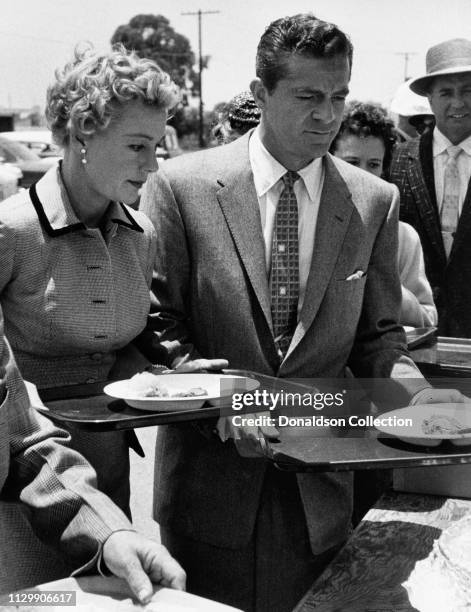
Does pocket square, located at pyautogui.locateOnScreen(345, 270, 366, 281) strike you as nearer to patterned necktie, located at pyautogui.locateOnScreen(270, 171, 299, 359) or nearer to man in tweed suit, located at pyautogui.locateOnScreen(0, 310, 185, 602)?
patterned necktie, located at pyautogui.locateOnScreen(270, 171, 299, 359)

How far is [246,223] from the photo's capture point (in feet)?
6.98

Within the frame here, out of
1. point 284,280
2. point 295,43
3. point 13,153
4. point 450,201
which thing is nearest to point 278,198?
point 284,280

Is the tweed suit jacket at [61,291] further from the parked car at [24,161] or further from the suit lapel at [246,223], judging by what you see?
the parked car at [24,161]

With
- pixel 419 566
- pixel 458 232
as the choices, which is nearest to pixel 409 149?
pixel 458 232

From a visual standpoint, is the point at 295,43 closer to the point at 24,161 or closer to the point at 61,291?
the point at 61,291

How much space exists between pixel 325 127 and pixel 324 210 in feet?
0.66

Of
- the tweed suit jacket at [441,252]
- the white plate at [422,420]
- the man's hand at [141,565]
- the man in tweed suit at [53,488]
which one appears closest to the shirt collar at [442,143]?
the tweed suit jacket at [441,252]

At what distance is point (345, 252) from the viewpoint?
2.17 metres

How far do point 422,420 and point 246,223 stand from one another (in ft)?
2.12

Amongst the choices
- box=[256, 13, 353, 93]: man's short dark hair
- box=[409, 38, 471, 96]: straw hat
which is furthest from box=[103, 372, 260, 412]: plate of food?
box=[409, 38, 471, 96]: straw hat

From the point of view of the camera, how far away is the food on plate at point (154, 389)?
1.83 metres

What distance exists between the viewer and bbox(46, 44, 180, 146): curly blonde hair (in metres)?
2.00

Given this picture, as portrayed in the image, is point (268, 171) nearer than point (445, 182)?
Yes

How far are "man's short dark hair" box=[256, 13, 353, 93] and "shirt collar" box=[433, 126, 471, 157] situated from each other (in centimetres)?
195
